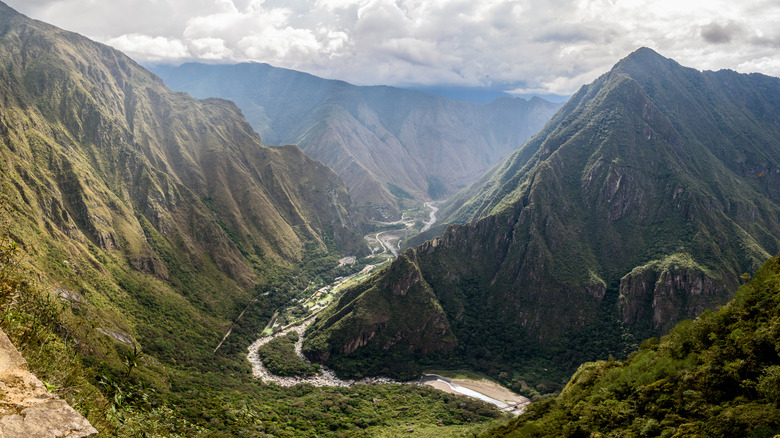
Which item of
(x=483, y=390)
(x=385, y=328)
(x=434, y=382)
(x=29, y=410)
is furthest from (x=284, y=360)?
(x=29, y=410)

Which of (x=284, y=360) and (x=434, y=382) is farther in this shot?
(x=284, y=360)

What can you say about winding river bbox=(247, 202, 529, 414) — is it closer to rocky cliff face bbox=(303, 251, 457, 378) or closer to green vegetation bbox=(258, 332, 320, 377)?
green vegetation bbox=(258, 332, 320, 377)

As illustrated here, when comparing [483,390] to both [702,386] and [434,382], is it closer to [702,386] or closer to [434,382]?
[434,382]

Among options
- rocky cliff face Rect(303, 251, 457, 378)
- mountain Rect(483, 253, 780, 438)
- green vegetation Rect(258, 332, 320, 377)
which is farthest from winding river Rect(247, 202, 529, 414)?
mountain Rect(483, 253, 780, 438)

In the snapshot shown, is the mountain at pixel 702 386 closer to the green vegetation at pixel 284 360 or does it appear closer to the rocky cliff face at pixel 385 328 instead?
the rocky cliff face at pixel 385 328

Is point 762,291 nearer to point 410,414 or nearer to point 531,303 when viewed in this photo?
point 410,414
